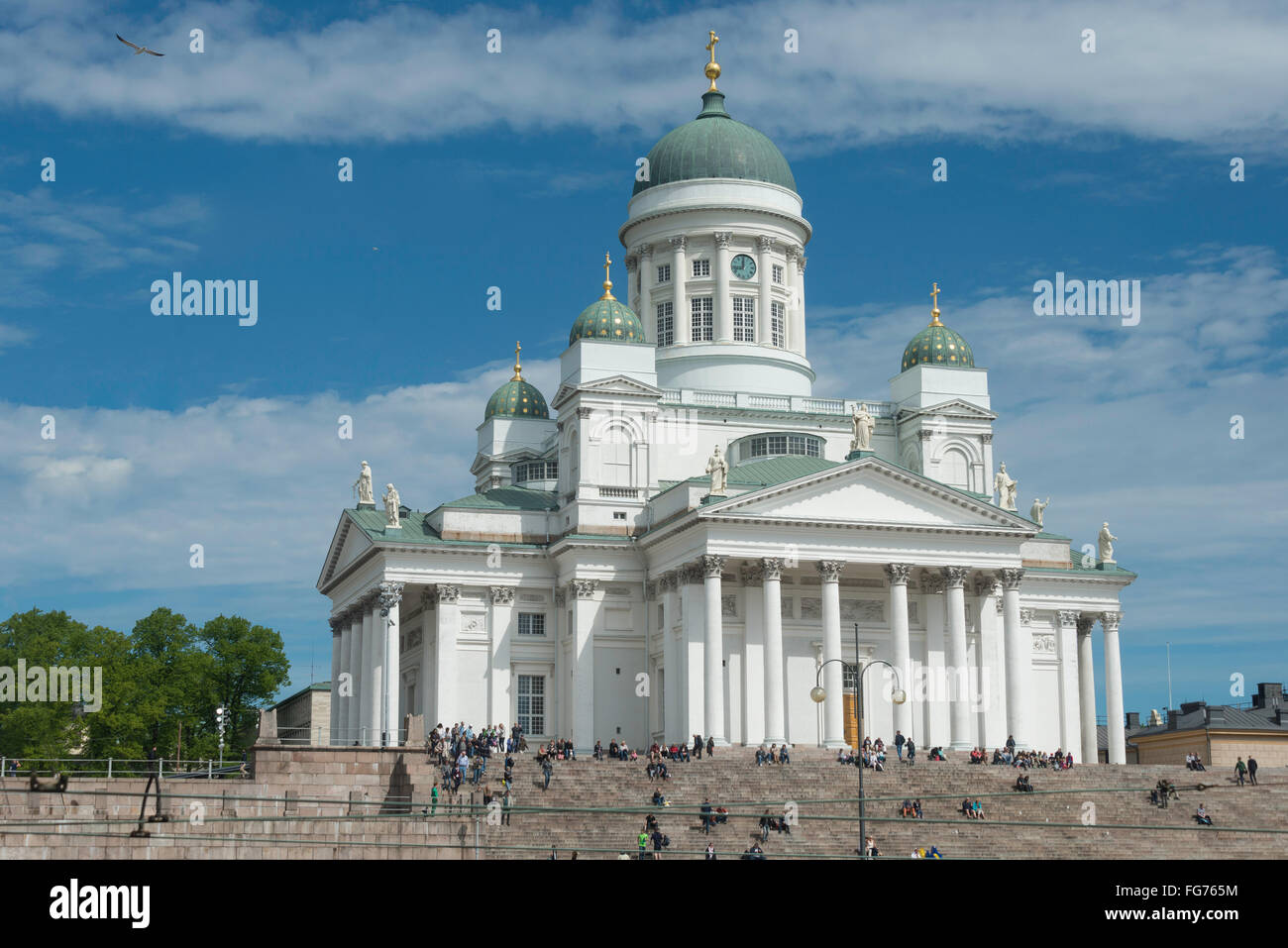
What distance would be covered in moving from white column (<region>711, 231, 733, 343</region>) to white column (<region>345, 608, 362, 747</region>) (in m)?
20.3

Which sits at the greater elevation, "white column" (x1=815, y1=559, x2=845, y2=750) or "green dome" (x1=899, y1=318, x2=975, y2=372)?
"green dome" (x1=899, y1=318, x2=975, y2=372)

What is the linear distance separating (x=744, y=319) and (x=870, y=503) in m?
17.5

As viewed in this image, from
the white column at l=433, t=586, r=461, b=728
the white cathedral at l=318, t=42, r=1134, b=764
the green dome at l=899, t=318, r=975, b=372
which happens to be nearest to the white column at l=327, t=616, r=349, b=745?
the white cathedral at l=318, t=42, r=1134, b=764

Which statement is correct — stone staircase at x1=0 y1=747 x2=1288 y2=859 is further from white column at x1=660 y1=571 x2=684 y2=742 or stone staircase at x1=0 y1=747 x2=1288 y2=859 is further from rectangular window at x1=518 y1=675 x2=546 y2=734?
rectangular window at x1=518 y1=675 x2=546 y2=734

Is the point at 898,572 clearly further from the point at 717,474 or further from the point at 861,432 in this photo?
the point at 717,474

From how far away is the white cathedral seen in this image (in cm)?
6588

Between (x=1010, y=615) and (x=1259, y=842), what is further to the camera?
(x=1010, y=615)

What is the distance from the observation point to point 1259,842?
51750 mm

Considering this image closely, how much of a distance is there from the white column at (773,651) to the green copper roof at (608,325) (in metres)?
13.7

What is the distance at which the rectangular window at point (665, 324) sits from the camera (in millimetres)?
81938

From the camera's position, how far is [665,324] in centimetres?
8219

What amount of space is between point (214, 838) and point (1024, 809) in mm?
24367
